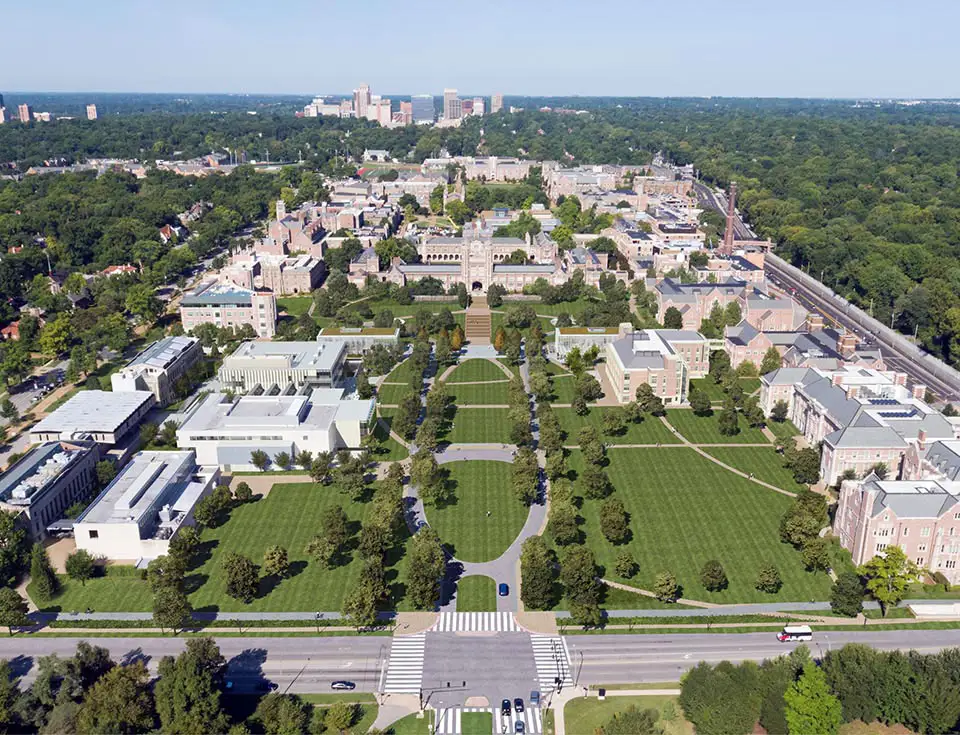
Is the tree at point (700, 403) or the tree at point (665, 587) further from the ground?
the tree at point (700, 403)

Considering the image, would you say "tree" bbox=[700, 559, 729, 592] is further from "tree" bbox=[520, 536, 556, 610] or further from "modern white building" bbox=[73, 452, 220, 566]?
"modern white building" bbox=[73, 452, 220, 566]

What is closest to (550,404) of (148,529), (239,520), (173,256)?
(239,520)

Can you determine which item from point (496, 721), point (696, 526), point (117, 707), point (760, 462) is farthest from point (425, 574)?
point (760, 462)

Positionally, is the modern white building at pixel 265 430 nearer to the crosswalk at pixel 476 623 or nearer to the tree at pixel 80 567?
the tree at pixel 80 567

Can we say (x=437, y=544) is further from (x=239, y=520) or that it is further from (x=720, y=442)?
(x=720, y=442)

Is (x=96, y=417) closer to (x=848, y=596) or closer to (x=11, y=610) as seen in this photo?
(x=11, y=610)

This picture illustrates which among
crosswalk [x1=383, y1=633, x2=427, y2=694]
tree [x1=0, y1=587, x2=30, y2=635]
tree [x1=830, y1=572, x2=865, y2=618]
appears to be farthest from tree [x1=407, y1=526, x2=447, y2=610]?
tree [x1=830, y1=572, x2=865, y2=618]

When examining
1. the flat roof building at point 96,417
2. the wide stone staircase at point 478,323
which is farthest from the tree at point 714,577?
the wide stone staircase at point 478,323
